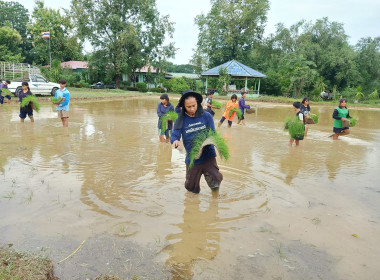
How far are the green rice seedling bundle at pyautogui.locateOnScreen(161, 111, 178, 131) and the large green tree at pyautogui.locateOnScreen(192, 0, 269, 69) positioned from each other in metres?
38.7

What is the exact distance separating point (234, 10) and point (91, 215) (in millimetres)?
45043

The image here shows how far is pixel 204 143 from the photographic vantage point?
415cm

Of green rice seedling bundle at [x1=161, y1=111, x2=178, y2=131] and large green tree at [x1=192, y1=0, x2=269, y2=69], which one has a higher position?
large green tree at [x1=192, y1=0, x2=269, y2=69]

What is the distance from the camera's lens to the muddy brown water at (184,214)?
306 centimetres

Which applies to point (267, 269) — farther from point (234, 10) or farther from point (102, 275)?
point (234, 10)

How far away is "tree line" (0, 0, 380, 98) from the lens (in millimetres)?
37062

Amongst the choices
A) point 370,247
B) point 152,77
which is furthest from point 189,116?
point 152,77

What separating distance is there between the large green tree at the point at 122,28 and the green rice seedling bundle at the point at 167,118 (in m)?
30.8

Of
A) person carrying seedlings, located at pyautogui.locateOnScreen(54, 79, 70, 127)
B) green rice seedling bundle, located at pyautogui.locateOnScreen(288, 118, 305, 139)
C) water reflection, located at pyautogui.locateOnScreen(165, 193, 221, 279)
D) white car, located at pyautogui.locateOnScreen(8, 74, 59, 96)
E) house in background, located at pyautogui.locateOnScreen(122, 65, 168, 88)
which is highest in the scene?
house in background, located at pyautogui.locateOnScreen(122, 65, 168, 88)

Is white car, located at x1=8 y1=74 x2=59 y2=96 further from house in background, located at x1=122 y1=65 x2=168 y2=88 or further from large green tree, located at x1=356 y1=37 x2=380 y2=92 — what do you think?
large green tree, located at x1=356 y1=37 x2=380 y2=92

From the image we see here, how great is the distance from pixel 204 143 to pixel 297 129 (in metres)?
4.94

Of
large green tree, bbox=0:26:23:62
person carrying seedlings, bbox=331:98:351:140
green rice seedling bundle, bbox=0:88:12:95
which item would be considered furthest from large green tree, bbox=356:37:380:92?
large green tree, bbox=0:26:23:62

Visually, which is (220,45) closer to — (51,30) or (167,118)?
(51,30)

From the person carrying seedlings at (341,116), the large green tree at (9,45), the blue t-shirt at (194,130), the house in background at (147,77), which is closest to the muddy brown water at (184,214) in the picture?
the blue t-shirt at (194,130)
